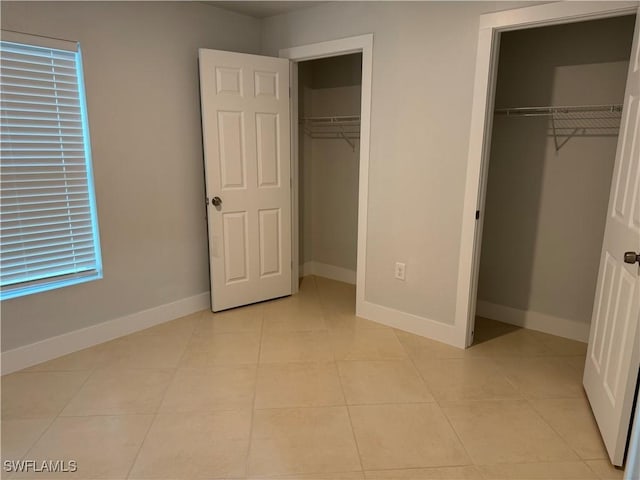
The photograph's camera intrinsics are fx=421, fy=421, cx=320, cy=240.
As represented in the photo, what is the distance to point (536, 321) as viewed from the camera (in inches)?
Result: 126

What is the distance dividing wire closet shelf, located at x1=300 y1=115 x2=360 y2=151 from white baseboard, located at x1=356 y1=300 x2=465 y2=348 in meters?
1.58

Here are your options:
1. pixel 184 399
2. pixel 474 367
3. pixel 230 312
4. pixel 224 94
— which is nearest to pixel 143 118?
pixel 224 94

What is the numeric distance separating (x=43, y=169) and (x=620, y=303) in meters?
3.18

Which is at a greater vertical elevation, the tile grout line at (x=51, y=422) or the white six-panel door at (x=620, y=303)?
the white six-panel door at (x=620, y=303)

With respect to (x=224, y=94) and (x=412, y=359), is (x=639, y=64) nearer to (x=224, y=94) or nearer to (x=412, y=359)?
(x=412, y=359)

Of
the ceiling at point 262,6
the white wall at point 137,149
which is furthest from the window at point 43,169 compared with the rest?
the ceiling at point 262,6

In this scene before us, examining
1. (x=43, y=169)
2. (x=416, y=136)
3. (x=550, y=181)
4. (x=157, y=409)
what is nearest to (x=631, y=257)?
(x=550, y=181)

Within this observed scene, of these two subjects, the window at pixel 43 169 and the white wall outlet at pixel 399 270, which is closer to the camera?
the window at pixel 43 169

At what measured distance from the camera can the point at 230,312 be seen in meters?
3.50

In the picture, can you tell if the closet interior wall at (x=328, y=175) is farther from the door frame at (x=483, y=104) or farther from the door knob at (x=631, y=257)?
the door knob at (x=631, y=257)

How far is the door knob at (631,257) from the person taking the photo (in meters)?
1.71

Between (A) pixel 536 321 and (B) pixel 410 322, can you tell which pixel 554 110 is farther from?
(B) pixel 410 322

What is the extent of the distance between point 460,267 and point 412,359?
69 centimetres

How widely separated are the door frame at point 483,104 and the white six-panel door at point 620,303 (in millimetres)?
318
